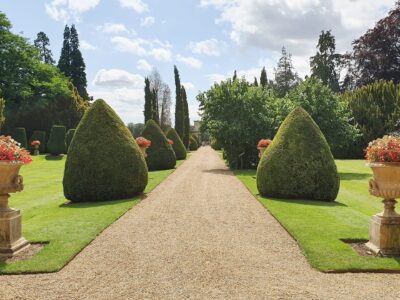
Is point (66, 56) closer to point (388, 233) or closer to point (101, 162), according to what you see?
point (101, 162)

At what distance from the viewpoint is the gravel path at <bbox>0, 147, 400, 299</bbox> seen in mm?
5691

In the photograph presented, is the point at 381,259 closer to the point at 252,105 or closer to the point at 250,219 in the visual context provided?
the point at 250,219

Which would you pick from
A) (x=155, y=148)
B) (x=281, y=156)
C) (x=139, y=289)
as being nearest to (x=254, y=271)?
(x=139, y=289)

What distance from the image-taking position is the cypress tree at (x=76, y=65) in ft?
231

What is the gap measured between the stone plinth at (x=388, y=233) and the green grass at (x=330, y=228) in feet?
0.93

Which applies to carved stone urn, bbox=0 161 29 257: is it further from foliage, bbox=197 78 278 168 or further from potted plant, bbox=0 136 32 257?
foliage, bbox=197 78 278 168

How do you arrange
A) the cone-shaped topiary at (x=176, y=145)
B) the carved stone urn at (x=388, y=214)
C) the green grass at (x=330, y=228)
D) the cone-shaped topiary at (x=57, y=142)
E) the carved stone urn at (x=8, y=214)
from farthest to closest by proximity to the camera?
the cone-shaped topiary at (x=57, y=142)
the cone-shaped topiary at (x=176, y=145)
the carved stone urn at (x=8, y=214)
the carved stone urn at (x=388, y=214)
the green grass at (x=330, y=228)

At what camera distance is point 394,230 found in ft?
24.5

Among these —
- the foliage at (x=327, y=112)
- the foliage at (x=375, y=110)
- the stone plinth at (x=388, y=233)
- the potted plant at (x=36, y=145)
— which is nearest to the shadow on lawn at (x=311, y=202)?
the stone plinth at (x=388, y=233)

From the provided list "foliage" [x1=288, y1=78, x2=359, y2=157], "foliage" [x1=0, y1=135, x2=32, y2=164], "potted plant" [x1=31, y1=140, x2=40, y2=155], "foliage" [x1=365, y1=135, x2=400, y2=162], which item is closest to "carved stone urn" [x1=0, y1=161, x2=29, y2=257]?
"foliage" [x1=0, y1=135, x2=32, y2=164]

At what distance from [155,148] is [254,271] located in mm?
21615

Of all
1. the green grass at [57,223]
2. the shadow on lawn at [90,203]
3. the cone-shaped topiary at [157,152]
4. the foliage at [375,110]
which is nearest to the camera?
the green grass at [57,223]

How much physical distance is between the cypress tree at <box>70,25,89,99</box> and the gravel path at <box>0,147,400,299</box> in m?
64.2

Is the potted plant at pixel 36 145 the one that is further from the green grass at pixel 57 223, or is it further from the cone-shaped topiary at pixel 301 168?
the cone-shaped topiary at pixel 301 168
